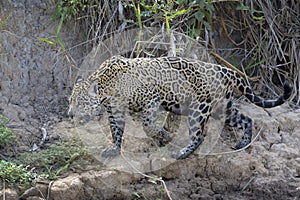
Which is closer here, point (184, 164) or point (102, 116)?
point (184, 164)

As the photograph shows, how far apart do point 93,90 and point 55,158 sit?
74 centimetres

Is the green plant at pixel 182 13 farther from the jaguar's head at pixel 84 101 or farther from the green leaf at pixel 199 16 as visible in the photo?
the jaguar's head at pixel 84 101

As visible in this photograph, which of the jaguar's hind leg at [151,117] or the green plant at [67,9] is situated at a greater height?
the green plant at [67,9]

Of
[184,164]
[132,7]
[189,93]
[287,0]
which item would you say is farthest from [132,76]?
[287,0]

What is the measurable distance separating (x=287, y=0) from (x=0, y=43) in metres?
3.48

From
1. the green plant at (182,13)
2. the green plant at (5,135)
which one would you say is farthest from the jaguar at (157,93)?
the green plant at (182,13)

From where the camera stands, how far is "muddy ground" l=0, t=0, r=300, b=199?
548 centimetres

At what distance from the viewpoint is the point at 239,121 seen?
6.06m

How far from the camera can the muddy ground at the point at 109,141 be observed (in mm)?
5484

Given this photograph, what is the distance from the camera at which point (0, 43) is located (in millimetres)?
6680

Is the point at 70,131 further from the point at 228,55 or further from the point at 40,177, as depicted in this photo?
the point at 228,55

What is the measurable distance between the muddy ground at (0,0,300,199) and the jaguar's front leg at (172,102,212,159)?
124 millimetres

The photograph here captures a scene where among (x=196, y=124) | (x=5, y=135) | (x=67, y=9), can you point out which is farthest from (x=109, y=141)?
(x=67, y=9)

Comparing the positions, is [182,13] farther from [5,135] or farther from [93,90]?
[5,135]
